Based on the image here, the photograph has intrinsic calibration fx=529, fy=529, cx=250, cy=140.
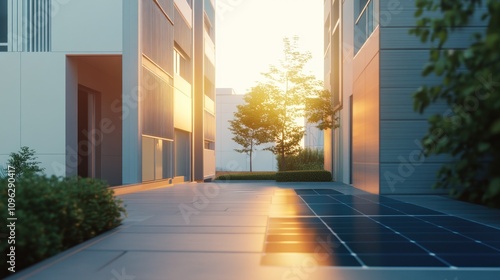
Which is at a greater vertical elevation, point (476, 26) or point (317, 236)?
point (476, 26)

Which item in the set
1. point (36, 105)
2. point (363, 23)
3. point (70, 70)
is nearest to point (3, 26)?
point (70, 70)

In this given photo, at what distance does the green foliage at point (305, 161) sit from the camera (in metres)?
39.7

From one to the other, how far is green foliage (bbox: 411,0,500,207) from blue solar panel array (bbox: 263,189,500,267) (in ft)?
13.0

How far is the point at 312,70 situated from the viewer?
36.2m

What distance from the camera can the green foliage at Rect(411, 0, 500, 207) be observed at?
2197 mm

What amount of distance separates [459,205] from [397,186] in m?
3.23

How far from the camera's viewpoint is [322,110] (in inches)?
1325

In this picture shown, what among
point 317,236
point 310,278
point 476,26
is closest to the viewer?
point 310,278

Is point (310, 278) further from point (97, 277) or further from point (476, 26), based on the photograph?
point (476, 26)

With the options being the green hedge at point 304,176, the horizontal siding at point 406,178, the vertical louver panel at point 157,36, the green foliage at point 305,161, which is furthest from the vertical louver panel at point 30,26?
the green foliage at point 305,161

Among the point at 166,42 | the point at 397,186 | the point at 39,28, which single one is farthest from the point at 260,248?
the point at 166,42

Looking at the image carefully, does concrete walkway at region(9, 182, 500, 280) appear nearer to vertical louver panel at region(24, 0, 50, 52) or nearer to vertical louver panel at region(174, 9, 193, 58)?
vertical louver panel at region(24, 0, 50, 52)

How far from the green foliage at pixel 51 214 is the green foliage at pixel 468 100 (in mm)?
4596

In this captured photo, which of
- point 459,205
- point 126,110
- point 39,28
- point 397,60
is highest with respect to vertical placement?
point 39,28
